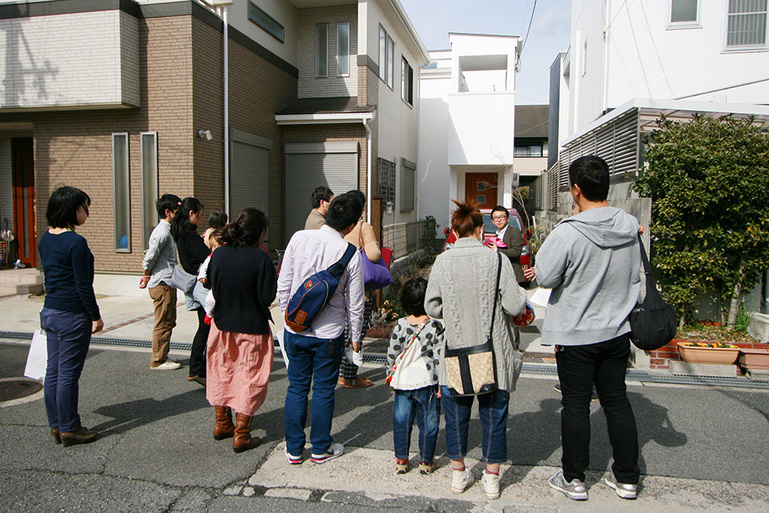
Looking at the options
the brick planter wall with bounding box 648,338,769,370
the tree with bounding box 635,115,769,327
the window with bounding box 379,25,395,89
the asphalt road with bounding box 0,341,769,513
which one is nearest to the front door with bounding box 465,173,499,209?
the window with bounding box 379,25,395,89

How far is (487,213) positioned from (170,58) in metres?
7.17

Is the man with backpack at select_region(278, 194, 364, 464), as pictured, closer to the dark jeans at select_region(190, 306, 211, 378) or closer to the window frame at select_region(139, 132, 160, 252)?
the dark jeans at select_region(190, 306, 211, 378)

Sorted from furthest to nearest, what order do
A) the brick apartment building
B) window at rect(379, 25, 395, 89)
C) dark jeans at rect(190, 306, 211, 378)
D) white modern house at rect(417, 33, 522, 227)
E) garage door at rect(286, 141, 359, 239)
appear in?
1. white modern house at rect(417, 33, 522, 227)
2. window at rect(379, 25, 395, 89)
3. garage door at rect(286, 141, 359, 239)
4. the brick apartment building
5. dark jeans at rect(190, 306, 211, 378)

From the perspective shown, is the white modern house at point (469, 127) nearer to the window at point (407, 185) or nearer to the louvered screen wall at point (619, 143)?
the window at point (407, 185)

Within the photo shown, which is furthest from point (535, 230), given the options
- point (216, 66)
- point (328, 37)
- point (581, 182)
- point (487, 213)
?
point (581, 182)

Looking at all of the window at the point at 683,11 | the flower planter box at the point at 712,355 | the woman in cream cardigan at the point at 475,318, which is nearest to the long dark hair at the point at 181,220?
the woman in cream cardigan at the point at 475,318

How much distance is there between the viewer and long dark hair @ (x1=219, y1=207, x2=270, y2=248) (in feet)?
12.6

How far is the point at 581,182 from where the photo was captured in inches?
128

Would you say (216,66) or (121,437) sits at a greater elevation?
(216,66)

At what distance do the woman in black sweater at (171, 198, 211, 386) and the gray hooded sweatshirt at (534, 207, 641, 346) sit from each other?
3.41 meters

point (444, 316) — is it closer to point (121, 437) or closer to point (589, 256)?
point (589, 256)

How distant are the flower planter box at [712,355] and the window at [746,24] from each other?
7.96 metres

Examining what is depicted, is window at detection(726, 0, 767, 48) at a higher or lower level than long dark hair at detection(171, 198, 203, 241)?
higher

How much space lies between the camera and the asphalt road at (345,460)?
129 inches
